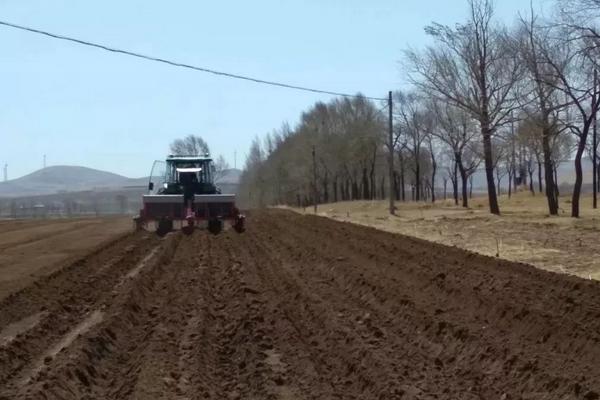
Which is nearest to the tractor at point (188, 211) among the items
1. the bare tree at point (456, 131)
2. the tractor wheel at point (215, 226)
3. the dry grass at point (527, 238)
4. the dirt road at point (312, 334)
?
the tractor wheel at point (215, 226)

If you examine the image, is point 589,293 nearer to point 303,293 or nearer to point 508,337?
point 508,337

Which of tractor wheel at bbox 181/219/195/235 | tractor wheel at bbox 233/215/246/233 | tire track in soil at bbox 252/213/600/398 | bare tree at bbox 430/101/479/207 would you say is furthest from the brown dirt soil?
bare tree at bbox 430/101/479/207

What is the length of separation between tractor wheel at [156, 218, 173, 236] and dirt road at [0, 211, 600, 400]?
12180 mm

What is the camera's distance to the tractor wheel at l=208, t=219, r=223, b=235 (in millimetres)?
30922

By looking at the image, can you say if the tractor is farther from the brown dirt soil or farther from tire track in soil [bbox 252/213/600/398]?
tire track in soil [bbox 252/213/600/398]

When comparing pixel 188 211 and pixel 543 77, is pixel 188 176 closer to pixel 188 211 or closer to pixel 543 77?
pixel 188 211

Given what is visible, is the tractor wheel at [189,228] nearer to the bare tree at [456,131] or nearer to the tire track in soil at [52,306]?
the tire track in soil at [52,306]

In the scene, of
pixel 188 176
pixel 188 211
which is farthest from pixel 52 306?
pixel 188 176

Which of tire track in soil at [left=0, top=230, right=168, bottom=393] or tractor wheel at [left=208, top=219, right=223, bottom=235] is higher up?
tractor wheel at [left=208, top=219, right=223, bottom=235]

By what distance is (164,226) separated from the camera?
102ft

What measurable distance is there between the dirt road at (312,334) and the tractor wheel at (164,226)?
12.2 m

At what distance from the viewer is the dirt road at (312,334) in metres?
7.89

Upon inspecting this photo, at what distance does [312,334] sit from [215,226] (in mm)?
21008

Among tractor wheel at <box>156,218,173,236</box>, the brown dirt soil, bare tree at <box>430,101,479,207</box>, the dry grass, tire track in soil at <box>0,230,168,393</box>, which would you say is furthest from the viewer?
bare tree at <box>430,101,479,207</box>
